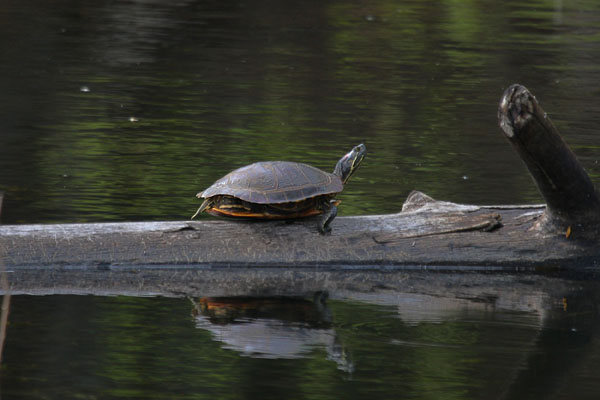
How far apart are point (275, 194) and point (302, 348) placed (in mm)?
1206

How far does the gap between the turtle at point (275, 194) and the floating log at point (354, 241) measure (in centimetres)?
6

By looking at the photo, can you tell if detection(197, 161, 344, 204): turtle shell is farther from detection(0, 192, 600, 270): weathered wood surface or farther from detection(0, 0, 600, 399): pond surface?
detection(0, 0, 600, 399): pond surface

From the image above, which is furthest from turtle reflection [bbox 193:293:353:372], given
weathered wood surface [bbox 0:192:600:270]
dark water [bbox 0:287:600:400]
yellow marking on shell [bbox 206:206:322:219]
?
yellow marking on shell [bbox 206:206:322:219]

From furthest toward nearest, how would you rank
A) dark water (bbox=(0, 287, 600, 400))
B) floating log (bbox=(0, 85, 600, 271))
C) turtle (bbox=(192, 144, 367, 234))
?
turtle (bbox=(192, 144, 367, 234)) < floating log (bbox=(0, 85, 600, 271)) < dark water (bbox=(0, 287, 600, 400))

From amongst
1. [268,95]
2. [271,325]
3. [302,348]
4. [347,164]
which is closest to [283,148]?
[268,95]

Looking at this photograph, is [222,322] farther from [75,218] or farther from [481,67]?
[481,67]

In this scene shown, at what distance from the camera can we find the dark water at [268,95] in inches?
340

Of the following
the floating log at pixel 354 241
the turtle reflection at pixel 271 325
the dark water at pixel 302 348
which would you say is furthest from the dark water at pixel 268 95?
the dark water at pixel 302 348

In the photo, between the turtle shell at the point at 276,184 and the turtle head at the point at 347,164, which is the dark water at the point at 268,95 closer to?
the turtle head at the point at 347,164

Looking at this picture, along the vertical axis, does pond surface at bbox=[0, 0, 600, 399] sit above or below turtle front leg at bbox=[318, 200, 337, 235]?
below

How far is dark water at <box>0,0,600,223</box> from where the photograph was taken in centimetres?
863

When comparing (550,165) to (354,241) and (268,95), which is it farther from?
(268,95)

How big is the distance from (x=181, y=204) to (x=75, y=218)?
0.80 meters

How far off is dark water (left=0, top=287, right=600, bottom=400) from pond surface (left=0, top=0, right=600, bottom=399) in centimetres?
1
